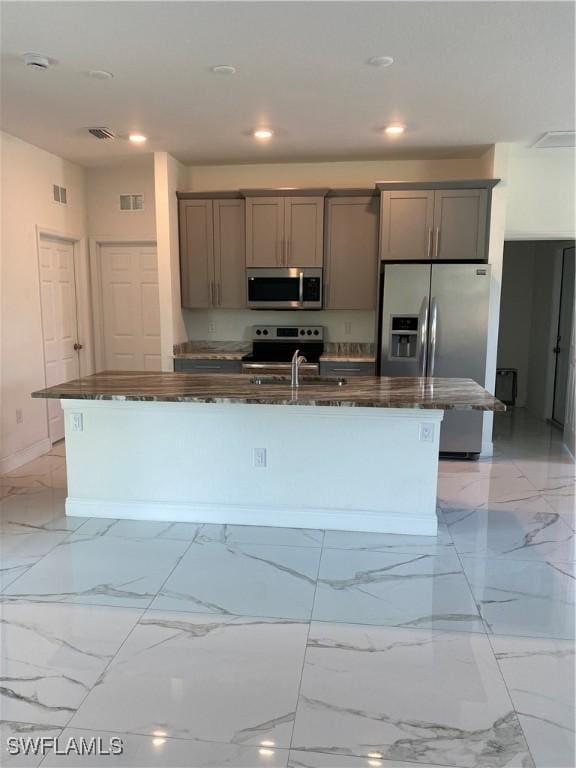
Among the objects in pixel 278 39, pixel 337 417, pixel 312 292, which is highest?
pixel 278 39

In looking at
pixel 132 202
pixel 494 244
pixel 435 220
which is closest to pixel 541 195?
pixel 494 244

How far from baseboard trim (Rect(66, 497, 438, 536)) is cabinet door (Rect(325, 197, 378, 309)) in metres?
2.51

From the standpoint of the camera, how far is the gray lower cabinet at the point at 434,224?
4754 millimetres

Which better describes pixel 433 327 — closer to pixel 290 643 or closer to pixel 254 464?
pixel 254 464

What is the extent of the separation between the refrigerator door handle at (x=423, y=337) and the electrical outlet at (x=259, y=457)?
2.01 m

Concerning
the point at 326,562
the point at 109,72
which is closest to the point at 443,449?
the point at 326,562

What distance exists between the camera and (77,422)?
11.6ft

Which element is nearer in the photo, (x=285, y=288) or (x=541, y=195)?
(x=541, y=195)

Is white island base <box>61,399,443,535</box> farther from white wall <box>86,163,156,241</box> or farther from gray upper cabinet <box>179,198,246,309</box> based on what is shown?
white wall <box>86,163,156,241</box>

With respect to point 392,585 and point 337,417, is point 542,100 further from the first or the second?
point 392,585

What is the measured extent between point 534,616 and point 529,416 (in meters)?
4.56

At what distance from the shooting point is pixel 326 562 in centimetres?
300

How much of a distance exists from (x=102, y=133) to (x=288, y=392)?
278 cm

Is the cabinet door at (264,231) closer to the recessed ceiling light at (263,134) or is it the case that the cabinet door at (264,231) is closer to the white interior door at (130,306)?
the recessed ceiling light at (263,134)
